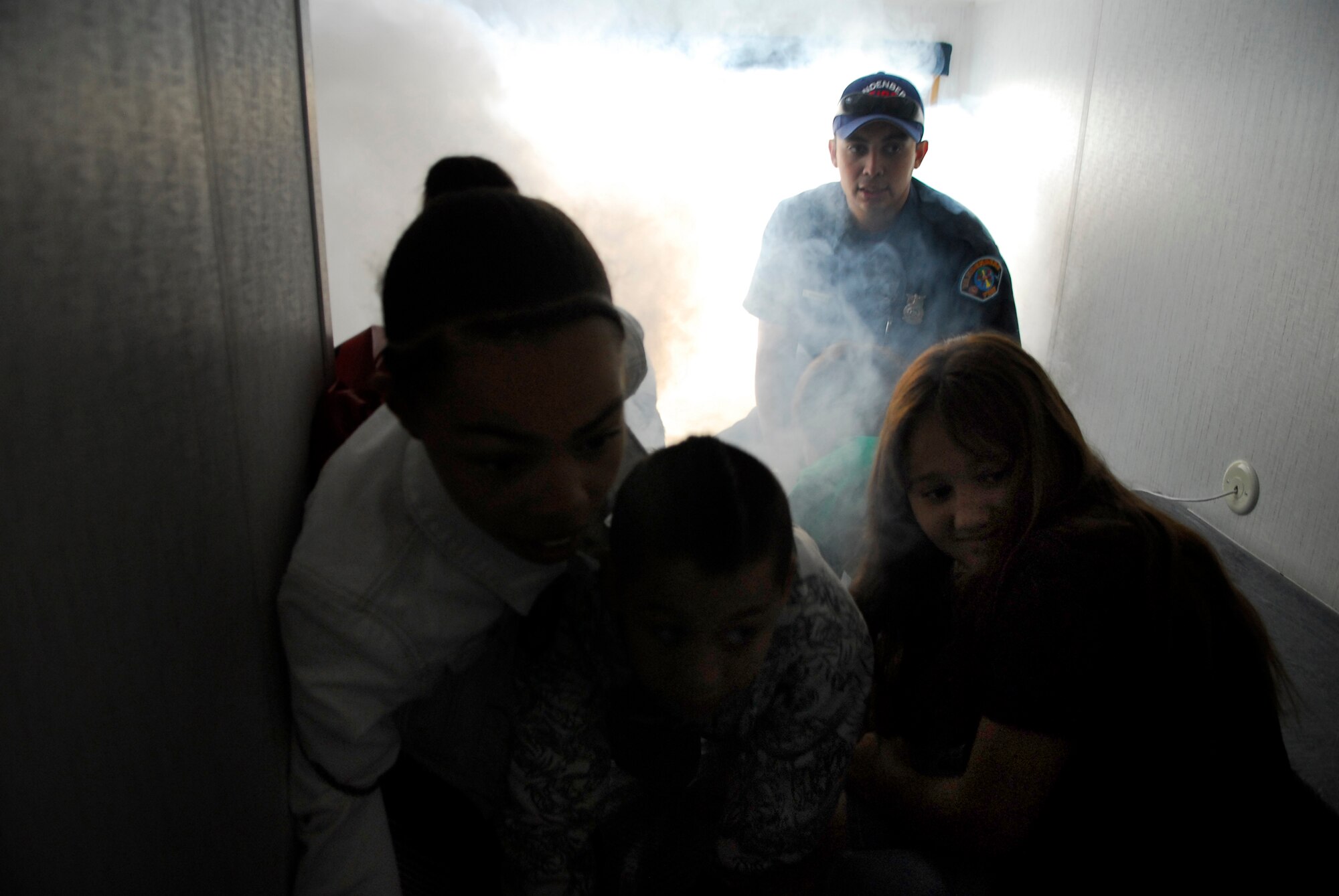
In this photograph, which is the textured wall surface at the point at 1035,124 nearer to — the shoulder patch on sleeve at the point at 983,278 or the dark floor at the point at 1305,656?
the shoulder patch on sleeve at the point at 983,278

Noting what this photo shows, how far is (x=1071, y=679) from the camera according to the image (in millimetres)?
916

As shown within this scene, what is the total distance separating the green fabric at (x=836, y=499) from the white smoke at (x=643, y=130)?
65.9 inches

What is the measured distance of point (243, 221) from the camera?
0.78m

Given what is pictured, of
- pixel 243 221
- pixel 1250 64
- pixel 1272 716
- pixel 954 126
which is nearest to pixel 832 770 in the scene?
pixel 1272 716

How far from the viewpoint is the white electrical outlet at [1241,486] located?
2.18 meters

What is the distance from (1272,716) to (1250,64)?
208cm

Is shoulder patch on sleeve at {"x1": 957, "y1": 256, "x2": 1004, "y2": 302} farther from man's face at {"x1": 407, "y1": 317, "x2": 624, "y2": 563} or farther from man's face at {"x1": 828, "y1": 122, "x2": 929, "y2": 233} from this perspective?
man's face at {"x1": 407, "y1": 317, "x2": 624, "y2": 563}

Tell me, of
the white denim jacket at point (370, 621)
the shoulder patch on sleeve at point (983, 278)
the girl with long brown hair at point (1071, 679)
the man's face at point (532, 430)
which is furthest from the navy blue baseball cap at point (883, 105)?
the man's face at point (532, 430)

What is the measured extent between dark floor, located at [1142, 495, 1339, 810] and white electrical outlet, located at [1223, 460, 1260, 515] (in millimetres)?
108

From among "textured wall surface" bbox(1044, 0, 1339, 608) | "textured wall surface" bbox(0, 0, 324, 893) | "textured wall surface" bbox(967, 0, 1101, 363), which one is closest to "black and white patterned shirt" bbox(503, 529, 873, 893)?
"textured wall surface" bbox(0, 0, 324, 893)

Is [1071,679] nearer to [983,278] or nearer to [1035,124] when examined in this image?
[983,278]

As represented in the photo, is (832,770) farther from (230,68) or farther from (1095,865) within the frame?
(230,68)

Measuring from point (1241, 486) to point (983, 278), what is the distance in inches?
36.5

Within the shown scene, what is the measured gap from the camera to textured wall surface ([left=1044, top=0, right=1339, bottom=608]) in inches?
77.5
